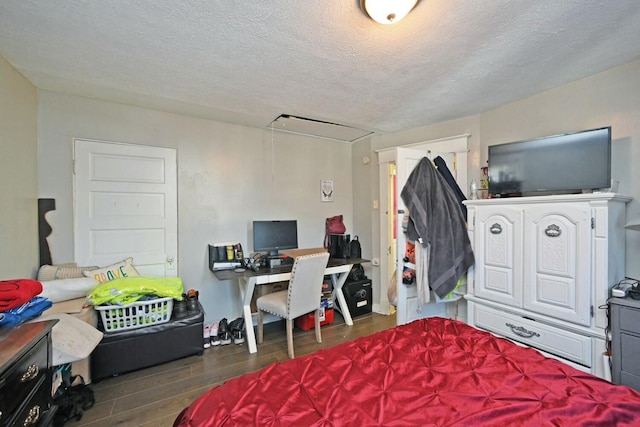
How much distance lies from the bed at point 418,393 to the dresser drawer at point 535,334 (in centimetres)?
92

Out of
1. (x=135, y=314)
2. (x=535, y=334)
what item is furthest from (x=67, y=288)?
(x=535, y=334)

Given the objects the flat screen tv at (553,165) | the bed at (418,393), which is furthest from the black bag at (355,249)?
the bed at (418,393)

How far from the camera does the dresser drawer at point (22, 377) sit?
3.29 feet

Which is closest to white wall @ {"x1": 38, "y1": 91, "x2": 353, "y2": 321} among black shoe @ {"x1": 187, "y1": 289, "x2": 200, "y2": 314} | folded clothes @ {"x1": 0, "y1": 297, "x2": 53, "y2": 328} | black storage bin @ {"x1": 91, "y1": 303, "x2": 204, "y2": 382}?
black shoe @ {"x1": 187, "y1": 289, "x2": 200, "y2": 314}

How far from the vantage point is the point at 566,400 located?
1016mm

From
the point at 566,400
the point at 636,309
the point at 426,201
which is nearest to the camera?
the point at 566,400

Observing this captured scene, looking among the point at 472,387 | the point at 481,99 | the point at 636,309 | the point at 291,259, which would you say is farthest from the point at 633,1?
the point at 291,259

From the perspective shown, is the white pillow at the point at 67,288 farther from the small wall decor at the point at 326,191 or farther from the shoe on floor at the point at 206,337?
the small wall decor at the point at 326,191

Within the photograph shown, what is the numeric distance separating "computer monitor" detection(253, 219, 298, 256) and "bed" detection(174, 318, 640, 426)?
202 cm

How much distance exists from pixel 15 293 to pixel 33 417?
0.55 metres

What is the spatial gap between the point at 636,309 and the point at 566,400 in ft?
3.75

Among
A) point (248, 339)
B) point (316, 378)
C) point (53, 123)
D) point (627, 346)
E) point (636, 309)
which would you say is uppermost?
point (53, 123)

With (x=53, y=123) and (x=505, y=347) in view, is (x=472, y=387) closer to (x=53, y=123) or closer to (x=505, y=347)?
(x=505, y=347)

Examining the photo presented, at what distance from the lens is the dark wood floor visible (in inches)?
73.2
